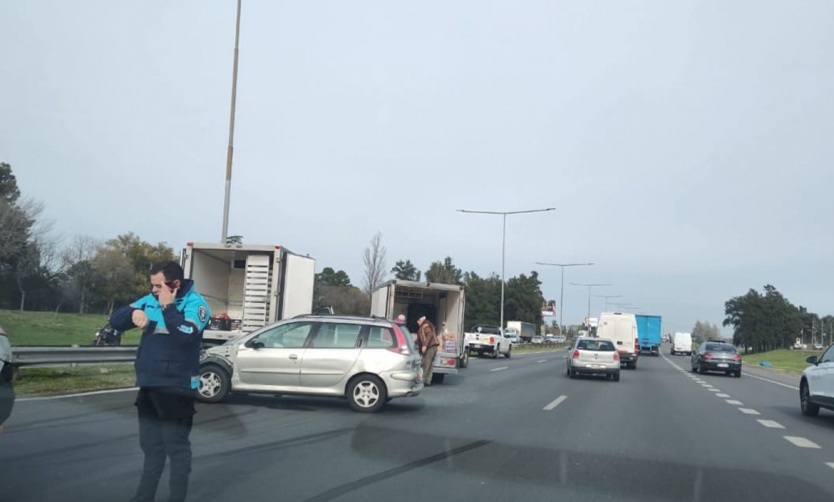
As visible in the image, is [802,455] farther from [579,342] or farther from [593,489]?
[579,342]

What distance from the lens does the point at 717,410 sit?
625 inches

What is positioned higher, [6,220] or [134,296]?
[6,220]

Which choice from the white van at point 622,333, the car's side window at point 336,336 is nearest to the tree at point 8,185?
the car's side window at point 336,336

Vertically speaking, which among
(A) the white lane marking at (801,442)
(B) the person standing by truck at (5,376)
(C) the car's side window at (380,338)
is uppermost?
(C) the car's side window at (380,338)

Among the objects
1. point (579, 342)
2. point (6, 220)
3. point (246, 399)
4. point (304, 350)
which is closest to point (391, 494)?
point (304, 350)

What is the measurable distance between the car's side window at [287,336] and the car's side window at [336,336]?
229 millimetres

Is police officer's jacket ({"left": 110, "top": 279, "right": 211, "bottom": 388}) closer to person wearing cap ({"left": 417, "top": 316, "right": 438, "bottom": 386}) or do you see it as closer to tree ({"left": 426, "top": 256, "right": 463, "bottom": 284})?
person wearing cap ({"left": 417, "top": 316, "right": 438, "bottom": 386})

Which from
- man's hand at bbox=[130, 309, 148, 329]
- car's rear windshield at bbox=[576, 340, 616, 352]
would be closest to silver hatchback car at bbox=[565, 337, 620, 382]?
car's rear windshield at bbox=[576, 340, 616, 352]

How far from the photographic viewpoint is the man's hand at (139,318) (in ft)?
17.7

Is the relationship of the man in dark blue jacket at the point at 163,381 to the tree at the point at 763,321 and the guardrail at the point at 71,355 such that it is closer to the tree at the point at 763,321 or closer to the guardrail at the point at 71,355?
the guardrail at the point at 71,355

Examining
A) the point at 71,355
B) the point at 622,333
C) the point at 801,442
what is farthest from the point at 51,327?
Result: the point at 801,442

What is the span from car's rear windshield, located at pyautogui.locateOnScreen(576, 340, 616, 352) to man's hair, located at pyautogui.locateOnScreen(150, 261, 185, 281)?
68.8 feet

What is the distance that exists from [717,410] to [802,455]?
239 inches

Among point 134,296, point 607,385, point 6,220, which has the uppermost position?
point 6,220
